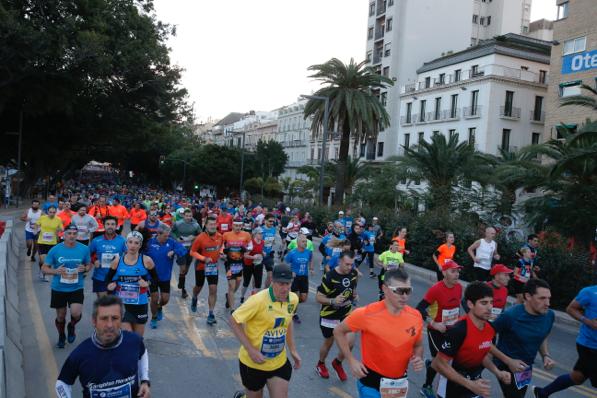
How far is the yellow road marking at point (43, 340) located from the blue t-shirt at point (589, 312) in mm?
6207

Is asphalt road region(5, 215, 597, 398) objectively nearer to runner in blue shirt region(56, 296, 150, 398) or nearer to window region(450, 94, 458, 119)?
runner in blue shirt region(56, 296, 150, 398)

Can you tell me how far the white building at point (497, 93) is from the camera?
131 ft

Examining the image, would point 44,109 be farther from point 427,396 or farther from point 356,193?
point 427,396

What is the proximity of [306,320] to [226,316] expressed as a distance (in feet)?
4.97

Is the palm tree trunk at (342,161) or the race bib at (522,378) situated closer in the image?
the race bib at (522,378)

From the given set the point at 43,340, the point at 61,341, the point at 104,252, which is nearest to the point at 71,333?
the point at 61,341

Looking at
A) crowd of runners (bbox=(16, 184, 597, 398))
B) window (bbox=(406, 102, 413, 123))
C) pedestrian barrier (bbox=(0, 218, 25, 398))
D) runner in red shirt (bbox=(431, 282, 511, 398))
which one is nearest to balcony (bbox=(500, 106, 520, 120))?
window (bbox=(406, 102, 413, 123))

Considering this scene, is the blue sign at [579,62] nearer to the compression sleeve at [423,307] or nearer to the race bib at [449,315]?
the race bib at [449,315]

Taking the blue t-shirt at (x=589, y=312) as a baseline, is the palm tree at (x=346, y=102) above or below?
above

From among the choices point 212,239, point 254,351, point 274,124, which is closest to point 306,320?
point 212,239

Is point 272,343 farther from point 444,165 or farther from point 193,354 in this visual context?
point 444,165

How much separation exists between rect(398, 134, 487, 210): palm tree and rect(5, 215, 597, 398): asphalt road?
38.8ft

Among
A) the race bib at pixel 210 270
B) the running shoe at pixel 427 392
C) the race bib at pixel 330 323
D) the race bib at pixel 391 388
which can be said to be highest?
the race bib at pixel 391 388

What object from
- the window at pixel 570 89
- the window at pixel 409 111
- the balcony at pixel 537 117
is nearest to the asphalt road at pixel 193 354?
the window at pixel 570 89
